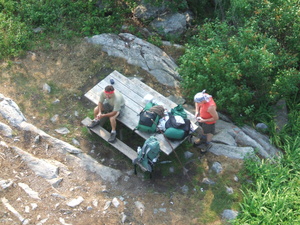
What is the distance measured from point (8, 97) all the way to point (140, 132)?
3462mm

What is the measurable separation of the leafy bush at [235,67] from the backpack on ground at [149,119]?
1.48 meters

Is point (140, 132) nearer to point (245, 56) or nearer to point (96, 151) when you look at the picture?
point (96, 151)

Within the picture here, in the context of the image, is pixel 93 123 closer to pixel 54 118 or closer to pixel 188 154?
pixel 54 118

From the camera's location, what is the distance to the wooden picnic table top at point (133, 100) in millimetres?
7236

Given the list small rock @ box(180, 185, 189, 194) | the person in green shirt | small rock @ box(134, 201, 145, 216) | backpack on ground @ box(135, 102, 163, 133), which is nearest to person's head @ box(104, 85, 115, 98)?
the person in green shirt

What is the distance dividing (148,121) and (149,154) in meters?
0.67

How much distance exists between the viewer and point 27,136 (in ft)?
24.7

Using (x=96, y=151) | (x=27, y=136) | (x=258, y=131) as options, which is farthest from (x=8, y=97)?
(x=258, y=131)

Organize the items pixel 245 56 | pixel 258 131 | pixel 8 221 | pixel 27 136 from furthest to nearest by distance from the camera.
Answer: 1. pixel 258 131
2. pixel 245 56
3. pixel 27 136
4. pixel 8 221

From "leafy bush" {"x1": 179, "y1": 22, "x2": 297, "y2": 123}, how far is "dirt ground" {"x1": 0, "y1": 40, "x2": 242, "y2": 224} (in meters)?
1.22

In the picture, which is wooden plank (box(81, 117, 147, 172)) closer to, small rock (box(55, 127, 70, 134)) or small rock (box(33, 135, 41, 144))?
small rock (box(55, 127, 70, 134))

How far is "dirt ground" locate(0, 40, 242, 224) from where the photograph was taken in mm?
6703

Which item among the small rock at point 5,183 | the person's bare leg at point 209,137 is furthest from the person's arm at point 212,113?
the small rock at point 5,183

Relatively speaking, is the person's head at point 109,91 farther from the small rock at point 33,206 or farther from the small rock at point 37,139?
the small rock at point 33,206
